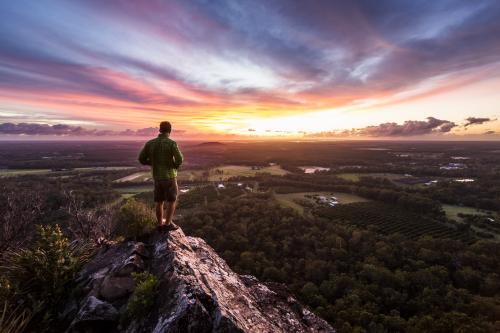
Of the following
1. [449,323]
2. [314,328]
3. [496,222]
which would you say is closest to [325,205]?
[496,222]

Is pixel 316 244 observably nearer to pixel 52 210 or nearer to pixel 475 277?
pixel 475 277

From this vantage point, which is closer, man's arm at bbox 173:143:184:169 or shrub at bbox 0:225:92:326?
shrub at bbox 0:225:92:326

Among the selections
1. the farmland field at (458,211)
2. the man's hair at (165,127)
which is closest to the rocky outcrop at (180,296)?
the man's hair at (165,127)

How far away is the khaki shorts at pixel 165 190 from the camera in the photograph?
978cm

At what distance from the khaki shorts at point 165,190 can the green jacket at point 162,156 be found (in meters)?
0.21

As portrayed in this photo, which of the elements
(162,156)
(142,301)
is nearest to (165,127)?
(162,156)

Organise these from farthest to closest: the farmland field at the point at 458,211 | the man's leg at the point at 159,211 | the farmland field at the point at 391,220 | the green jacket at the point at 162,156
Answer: the farmland field at the point at 458,211, the farmland field at the point at 391,220, the man's leg at the point at 159,211, the green jacket at the point at 162,156

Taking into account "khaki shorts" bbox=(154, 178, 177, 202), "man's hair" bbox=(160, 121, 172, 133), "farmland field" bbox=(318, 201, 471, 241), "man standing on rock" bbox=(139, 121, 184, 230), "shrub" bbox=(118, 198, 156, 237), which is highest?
"man's hair" bbox=(160, 121, 172, 133)

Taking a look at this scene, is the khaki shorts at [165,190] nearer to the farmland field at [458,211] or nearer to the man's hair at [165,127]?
→ the man's hair at [165,127]

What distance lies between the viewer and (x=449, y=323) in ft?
139

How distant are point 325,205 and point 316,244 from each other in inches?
1948

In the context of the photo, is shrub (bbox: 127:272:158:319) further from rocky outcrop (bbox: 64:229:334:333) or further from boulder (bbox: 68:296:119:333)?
boulder (bbox: 68:296:119:333)

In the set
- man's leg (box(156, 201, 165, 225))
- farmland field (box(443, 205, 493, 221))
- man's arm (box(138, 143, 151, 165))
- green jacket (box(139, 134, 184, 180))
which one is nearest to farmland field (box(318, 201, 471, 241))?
farmland field (box(443, 205, 493, 221))

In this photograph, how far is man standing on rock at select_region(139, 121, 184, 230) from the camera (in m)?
9.40
